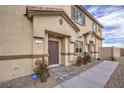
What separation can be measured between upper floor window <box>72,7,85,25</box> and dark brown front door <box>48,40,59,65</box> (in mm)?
4205

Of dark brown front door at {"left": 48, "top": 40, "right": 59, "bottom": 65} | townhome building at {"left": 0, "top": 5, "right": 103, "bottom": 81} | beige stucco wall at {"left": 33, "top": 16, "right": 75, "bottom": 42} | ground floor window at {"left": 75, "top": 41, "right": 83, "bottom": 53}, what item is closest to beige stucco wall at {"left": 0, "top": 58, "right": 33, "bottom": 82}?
townhome building at {"left": 0, "top": 5, "right": 103, "bottom": 81}

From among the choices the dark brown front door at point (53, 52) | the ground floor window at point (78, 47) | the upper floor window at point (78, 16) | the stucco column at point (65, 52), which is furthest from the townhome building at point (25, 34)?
the ground floor window at point (78, 47)

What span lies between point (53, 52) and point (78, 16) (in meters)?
5.97

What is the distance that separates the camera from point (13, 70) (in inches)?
249

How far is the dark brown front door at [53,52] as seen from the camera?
9540 millimetres

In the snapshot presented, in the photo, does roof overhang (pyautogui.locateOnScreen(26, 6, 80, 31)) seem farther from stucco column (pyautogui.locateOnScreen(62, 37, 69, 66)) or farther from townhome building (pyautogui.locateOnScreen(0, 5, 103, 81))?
stucco column (pyautogui.locateOnScreen(62, 37, 69, 66))

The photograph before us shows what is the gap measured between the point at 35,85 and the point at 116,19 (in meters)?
9.90

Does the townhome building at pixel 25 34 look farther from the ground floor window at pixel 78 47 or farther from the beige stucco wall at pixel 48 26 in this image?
the ground floor window at pixel 78 47

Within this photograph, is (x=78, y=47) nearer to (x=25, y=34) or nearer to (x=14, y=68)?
(x=25, y=34)

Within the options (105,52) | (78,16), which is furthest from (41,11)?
(105,52)

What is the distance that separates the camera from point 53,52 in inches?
389

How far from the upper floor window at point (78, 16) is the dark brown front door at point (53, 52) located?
166 inches

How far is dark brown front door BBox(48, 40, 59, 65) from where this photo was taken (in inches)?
376
